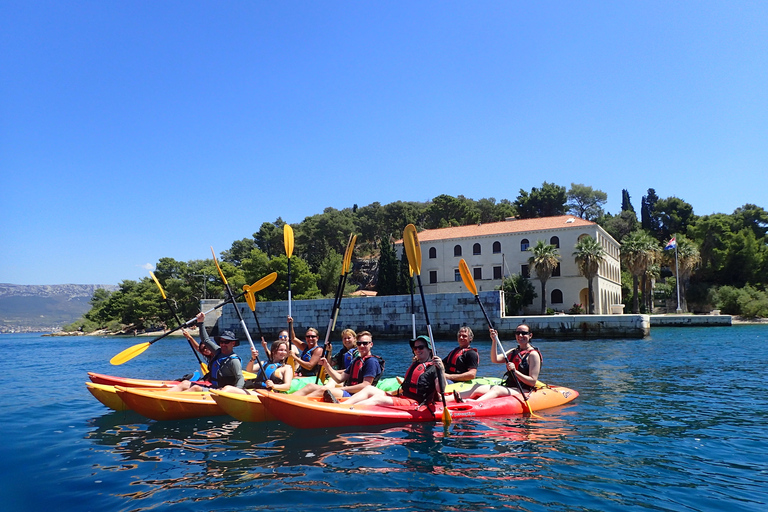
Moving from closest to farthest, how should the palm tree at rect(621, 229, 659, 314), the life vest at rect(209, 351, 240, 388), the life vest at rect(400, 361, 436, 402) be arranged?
the life vest at rect(400, 361, 436, 402), the life vest at rect(209, 351, 240, 388), the palm tree at rect(621, 229, 659, 314)

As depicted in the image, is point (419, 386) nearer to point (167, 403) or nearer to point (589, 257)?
point (167, 403)

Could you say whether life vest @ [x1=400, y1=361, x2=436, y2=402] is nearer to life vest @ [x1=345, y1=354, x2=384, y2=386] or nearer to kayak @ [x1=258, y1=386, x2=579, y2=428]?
kayak @ [x1=258, y1=386, x2=579, y2=428]

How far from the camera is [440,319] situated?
98.9ft

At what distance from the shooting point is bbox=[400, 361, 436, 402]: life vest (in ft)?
25.0

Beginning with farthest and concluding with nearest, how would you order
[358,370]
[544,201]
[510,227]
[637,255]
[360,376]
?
[544,201]
[510,227]
[637,255]
[358,370]
[360,376]

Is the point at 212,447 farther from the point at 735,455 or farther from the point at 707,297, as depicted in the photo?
the point at 707,297

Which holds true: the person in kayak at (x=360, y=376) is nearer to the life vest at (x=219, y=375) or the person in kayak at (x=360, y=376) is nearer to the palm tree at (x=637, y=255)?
the life vest at (x=219, y=375)

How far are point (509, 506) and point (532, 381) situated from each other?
3.88m

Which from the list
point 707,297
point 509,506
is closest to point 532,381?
point 509,506

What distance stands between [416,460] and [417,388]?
1751 millimetres

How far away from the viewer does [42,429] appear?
8344 millimetres

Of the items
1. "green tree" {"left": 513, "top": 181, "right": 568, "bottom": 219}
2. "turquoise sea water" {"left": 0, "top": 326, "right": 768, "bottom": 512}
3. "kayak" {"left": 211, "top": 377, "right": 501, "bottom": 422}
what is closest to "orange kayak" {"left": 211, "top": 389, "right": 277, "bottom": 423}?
"kayak" {"left": 211, "top": 377, "right": 501, "bottom": 422}

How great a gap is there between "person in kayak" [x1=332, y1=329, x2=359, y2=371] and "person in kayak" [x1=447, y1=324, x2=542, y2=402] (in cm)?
205

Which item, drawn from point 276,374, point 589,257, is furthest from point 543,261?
point 276,374
